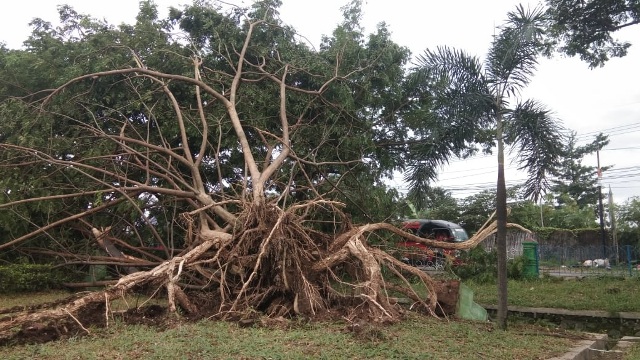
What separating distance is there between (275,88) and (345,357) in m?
8.48

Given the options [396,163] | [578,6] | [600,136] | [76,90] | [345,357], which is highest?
[600,136]

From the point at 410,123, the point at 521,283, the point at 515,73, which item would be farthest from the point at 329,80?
the point at 521,283

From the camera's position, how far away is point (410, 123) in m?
14.0

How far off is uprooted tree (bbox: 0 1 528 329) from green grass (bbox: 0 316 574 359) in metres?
1.63

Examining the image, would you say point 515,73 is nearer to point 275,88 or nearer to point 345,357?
point 345,357

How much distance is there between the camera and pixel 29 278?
11.9 m

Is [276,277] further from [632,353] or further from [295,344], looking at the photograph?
[632,353]

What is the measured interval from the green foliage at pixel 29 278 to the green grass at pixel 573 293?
897cm

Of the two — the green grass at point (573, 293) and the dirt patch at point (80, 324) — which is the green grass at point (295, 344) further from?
the green grass at point (573, 293)

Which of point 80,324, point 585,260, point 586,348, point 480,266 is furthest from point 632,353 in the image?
point 585,260

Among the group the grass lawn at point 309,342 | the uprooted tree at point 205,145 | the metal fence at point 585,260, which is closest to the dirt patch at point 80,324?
the grass lawn at point 309,342

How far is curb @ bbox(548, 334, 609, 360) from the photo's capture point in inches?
254

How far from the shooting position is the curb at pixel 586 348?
6.46 m

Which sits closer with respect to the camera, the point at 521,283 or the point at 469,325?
the point at 469,325
